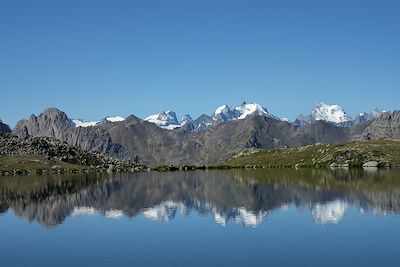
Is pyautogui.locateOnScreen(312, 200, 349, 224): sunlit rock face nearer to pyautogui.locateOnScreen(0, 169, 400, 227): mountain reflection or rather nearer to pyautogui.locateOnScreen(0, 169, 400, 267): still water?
pyautogui.locateOnScreen(0, 169, 400, 227): mountain reflection

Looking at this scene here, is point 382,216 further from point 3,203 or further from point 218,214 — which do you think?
point 3,203

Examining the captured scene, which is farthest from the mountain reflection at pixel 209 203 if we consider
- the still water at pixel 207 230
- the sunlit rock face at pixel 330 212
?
the still water at pixel 207 230

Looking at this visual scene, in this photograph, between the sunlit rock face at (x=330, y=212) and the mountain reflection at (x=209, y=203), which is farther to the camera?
the mountain reflection at (x=209, y=203)

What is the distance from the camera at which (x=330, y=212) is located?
321 ft

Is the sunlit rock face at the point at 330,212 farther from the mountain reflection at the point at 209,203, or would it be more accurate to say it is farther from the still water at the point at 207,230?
the still water at the point at 207,230

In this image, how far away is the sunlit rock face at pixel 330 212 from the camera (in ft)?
288

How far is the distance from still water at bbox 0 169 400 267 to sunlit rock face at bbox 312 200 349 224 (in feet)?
0.62

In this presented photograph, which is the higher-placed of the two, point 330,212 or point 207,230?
point 330,212

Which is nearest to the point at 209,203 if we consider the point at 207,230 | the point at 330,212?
the point at 330,212

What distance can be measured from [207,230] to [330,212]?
27.9m

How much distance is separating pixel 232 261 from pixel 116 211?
194 ft

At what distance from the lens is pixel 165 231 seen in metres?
81.8

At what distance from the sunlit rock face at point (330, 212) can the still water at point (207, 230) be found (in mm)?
189

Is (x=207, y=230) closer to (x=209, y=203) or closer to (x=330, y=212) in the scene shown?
(x=330, y=212)
